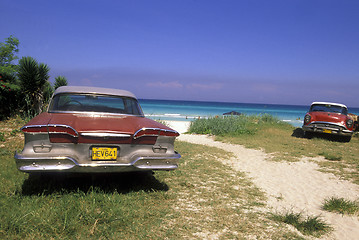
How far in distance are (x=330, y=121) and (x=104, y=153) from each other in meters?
11.3

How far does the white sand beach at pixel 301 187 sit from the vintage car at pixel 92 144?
2.06 meters

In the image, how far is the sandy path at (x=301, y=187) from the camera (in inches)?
137

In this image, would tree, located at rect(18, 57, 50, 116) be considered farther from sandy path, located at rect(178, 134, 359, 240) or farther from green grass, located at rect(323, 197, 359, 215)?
green grass, located at rect(323, 197, 359, 215)

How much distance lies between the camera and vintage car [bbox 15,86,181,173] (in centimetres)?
316

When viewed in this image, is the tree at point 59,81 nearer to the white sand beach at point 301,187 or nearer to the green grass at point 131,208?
the green grass at point 131,208

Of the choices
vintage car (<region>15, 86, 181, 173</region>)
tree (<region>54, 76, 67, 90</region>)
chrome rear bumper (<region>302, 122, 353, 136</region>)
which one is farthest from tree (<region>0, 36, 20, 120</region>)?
chrome rear bumper (<region>302, 122, 353, 136</region>)

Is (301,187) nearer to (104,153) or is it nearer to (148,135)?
(148,135)

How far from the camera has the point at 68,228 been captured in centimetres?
268

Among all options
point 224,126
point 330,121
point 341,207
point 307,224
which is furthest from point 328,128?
point 307,224

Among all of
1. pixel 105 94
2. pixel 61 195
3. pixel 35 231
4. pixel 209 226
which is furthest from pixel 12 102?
pixel 209 226

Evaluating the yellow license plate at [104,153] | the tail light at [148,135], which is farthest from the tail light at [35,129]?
the tail light at [148,135]

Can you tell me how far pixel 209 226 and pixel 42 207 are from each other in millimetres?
2097

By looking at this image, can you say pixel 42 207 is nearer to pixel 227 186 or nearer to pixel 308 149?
pixel 227 186

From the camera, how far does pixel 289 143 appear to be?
10.7m
